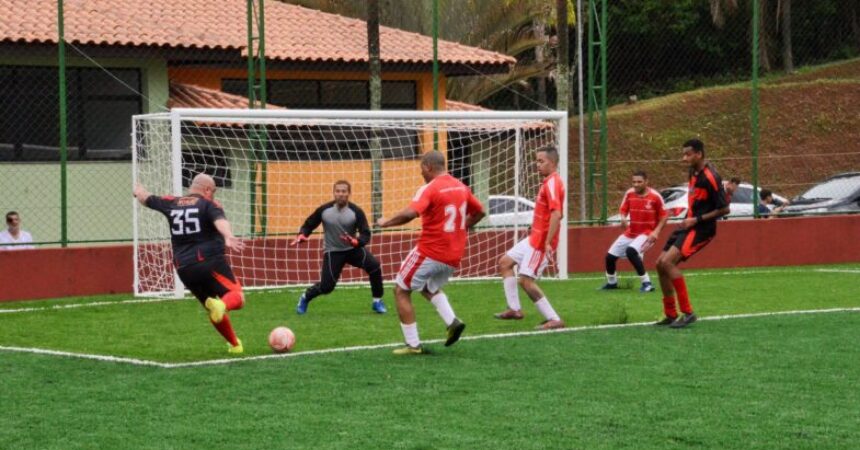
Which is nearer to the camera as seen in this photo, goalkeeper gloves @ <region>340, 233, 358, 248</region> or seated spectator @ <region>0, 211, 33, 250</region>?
goalkeeper gloves @ <region>340, 233, 358, 248</region>

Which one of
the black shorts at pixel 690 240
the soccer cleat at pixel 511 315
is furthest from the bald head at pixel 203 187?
the black shorts at pixel 690 240

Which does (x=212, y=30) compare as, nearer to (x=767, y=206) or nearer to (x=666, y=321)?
(x=767, y=206)

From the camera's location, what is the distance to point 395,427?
27.9 feet

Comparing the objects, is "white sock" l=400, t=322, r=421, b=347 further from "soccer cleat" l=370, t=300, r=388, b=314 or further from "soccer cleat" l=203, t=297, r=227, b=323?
"soccer cleat" l=370, t=300, r=388, b=314

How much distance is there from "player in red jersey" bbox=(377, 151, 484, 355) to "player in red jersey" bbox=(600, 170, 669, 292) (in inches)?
280

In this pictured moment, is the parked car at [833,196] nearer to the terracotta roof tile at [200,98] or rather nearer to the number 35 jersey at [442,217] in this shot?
the terracotta roof tile at [200,98]

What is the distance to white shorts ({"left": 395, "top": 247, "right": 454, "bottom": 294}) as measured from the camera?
11.6 meters

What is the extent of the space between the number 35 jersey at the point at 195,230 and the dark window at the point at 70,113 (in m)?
10.2

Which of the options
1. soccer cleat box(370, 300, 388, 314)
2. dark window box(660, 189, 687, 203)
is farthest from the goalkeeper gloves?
dark window box(660, 189, 687, 203)

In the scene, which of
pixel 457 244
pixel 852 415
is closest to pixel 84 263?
pixel 457 244

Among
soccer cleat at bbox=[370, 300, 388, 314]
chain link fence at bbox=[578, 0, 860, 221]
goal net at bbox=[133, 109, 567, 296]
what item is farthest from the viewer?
chain link fence at bbox=[578, 0, 860, 221]

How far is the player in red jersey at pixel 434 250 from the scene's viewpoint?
38.2 feet

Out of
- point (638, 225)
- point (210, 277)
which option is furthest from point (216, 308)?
point (638, 225)

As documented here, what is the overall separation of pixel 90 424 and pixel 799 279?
1366cm
